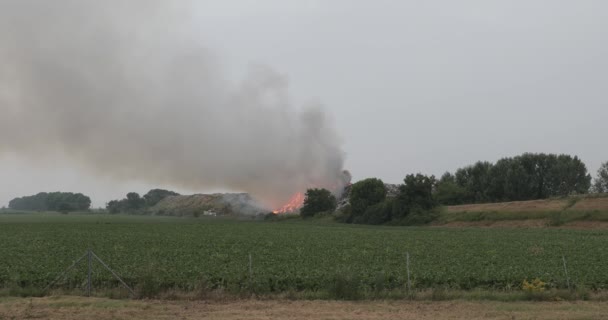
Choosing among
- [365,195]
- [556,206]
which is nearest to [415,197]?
[365,195]

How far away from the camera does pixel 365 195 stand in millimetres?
108688

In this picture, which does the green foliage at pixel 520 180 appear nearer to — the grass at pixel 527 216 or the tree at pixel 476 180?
the tree at pixel 476 180

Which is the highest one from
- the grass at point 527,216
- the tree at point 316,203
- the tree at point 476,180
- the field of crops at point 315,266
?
the tree at point 476,180

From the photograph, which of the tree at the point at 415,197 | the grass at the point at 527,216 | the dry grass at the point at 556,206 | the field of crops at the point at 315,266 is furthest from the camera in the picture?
the tree at the point at 415,197

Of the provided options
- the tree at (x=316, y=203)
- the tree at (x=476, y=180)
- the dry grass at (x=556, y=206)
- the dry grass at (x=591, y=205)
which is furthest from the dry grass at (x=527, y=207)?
the tree at (x=316, y=203)

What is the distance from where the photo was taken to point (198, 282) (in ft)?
58.9

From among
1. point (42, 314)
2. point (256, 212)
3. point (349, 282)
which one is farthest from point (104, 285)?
point (256, 212)

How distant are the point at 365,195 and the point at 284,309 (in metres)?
95.5

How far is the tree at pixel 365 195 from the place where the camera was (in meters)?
106

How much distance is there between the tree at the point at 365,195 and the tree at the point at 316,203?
1175 cm

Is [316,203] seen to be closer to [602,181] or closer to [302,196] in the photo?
[302,196]

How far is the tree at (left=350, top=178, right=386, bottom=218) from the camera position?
106 metres

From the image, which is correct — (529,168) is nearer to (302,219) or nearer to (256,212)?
(302,219)

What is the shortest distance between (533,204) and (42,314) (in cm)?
7867
